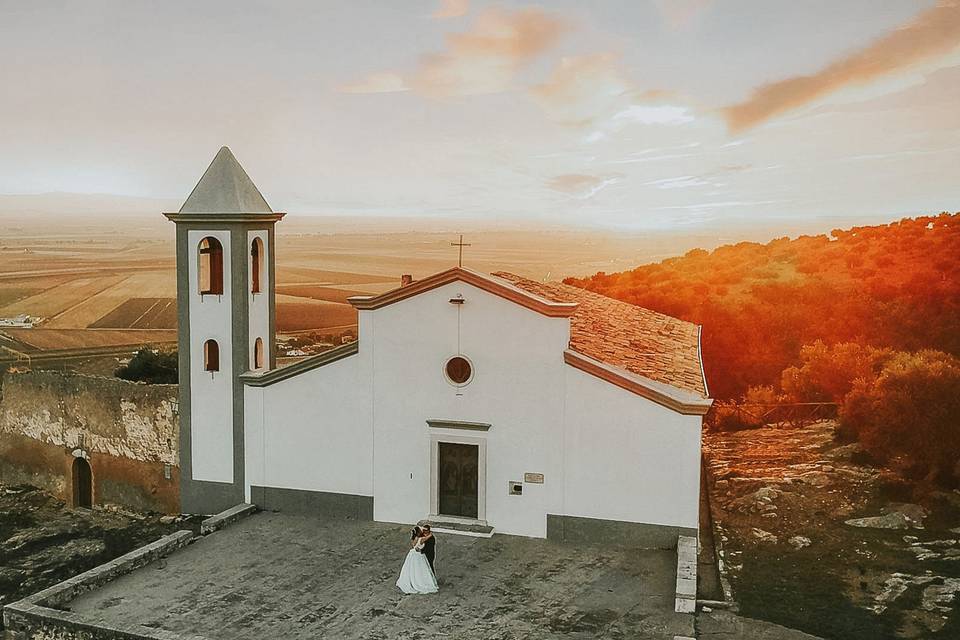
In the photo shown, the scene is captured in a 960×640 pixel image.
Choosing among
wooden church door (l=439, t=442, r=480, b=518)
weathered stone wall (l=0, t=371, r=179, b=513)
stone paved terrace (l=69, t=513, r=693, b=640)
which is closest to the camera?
stone paved terrace (l=69, t=513, r=693, b=640)

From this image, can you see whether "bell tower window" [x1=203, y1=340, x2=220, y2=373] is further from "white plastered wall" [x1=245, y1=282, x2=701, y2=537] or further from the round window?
the round window

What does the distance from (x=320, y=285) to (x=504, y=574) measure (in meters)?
27.6

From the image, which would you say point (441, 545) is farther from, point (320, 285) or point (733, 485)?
point (320, 285)

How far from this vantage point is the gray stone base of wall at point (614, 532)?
1495 centimetres

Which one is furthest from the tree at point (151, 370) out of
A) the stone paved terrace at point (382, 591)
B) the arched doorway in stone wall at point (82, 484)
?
the stone paved terrace at point (382, 591)

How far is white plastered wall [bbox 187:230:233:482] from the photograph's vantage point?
1769cm

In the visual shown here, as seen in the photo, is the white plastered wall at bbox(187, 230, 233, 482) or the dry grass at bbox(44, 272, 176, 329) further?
the dry grass at bbox(44, 272, 176, 329)

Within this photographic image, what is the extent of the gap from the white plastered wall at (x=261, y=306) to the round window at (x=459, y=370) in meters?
4.17

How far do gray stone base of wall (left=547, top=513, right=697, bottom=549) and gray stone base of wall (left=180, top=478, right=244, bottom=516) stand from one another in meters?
6.18

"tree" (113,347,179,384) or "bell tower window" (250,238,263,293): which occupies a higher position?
"bell tower window" (250,238,263,293)

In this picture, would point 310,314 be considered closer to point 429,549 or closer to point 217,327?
point 217,327

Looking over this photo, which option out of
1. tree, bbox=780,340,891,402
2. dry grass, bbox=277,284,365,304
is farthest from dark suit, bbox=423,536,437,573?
dry grass, bbox=277,284,365,304

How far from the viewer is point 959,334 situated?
31.4 m

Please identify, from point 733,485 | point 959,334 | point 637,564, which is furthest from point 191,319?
point 959,334
